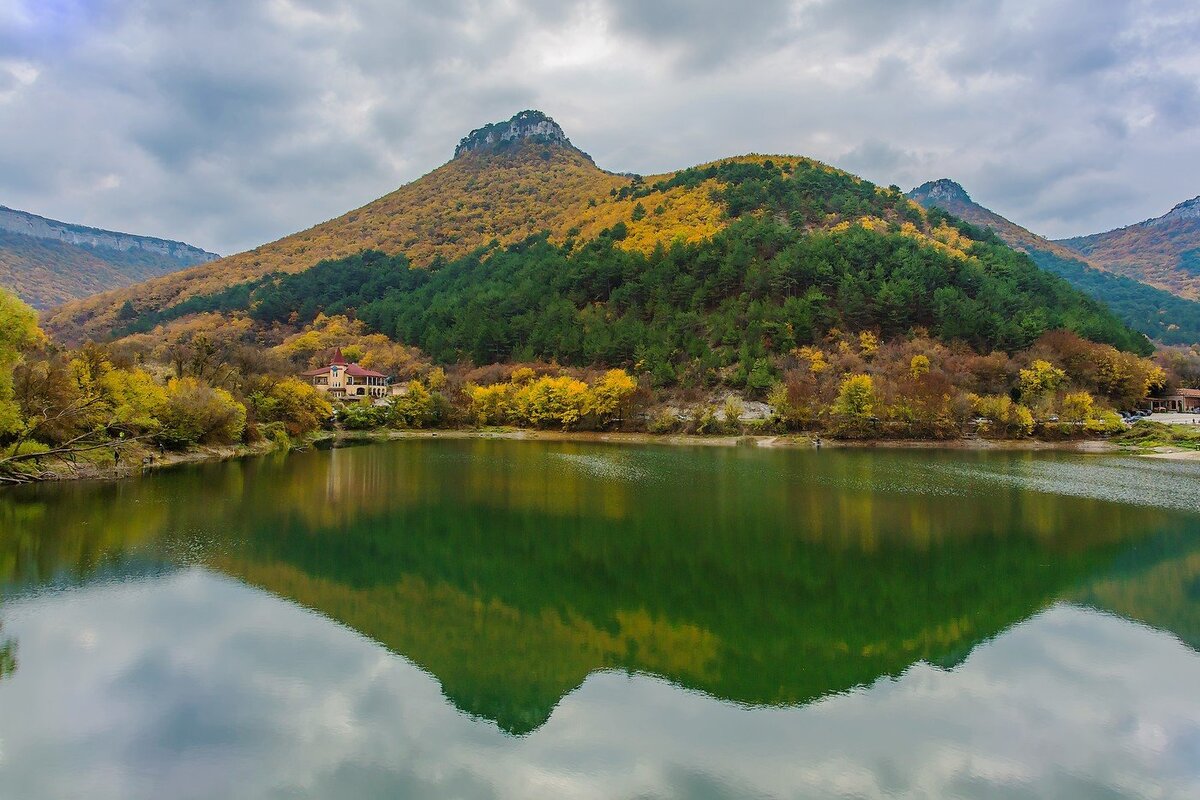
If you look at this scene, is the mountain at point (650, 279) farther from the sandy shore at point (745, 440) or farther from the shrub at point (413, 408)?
the shrub at point (413, 408)

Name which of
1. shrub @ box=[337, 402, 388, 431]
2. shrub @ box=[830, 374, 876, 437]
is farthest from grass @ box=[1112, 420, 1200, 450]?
shrub @ box=[337, 402, 388, 431]

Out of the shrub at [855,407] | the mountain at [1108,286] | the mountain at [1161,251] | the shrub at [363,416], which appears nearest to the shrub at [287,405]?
the shrub at [363,416]

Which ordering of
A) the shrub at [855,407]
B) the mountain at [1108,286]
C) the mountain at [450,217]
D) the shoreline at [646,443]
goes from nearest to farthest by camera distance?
the shoreline at [646,443] → the shrub at [855,407] → the mountain at [1108,286] → the mountain at [450,217]

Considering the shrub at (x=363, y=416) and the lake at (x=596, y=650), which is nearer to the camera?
the lake at (x=596, y=650)

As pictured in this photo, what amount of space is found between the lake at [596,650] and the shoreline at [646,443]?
1445cm

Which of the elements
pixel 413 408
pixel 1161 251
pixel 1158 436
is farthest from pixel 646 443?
pixel 1161 251

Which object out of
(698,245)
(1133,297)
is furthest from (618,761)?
(1133,297)

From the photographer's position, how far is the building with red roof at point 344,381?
82.8 m

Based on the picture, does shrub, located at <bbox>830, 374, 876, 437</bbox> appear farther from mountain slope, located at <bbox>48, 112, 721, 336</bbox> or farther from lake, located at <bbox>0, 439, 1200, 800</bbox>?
mountain slope, located at <bbox>48, 112, 721, 336</bbox>

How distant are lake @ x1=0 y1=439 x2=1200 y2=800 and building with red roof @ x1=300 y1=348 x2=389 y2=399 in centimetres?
5548

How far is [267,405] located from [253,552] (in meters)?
35.5

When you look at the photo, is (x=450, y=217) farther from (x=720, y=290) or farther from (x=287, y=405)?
(x=287, y=405)

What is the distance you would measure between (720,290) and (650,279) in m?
9.64

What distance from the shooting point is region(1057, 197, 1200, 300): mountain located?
162 metres
